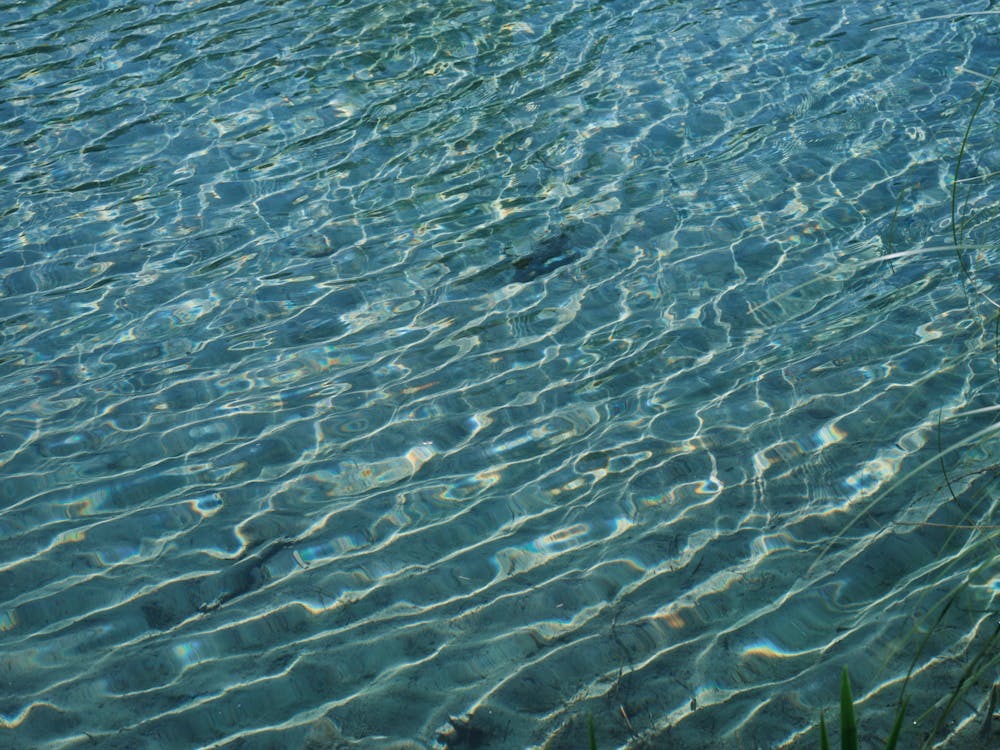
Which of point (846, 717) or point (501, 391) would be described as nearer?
point (846, 717)

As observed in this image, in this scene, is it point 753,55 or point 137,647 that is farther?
point 753,55

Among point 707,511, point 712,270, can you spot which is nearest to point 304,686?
point 707,511

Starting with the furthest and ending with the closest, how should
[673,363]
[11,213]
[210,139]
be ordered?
[210,139]
[11,213]
[673,363]

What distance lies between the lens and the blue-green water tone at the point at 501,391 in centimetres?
291

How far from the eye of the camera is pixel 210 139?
6.29 metres

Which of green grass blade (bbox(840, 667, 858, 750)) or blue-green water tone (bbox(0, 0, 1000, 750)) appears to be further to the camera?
blue-green water tone (bbox(0, 0, 1000, 750))

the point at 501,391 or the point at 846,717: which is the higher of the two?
the point at 846,717

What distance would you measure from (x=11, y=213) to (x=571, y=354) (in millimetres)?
3447

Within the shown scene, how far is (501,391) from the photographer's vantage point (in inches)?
161

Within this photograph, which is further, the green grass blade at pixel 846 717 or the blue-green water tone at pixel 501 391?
the blue-green water tone at pixel 501 391

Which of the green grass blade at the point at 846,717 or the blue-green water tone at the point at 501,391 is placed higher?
the green grass blade at the point at 846,717

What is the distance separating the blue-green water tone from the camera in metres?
2.91

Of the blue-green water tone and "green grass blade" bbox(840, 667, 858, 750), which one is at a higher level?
"green grass blade" bbox(840, 667, 858, 750)

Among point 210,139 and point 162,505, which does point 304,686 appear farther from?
point 210,139
